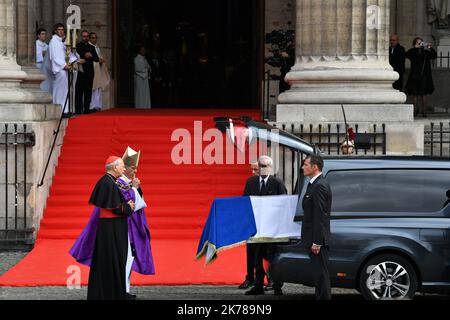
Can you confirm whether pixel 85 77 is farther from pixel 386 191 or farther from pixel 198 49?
pixel 386 191

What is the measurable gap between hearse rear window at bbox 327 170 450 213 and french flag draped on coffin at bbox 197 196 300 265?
1.95 ft

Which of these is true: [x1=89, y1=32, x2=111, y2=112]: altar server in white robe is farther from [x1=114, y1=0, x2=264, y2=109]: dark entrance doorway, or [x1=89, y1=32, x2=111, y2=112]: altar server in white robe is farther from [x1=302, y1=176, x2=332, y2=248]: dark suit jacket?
[x1=302, y1=176, x2=332, y2=248]: dark suit jacket

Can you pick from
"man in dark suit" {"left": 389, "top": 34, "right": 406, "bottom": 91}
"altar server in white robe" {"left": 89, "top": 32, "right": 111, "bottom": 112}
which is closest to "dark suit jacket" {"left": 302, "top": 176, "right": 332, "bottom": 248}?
→ "man in dark suit" {"left": 389, "top": 34, "right": 406, "bottom": 91}

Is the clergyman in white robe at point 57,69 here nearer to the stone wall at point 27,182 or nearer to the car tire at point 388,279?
the stone wall at point 27,182

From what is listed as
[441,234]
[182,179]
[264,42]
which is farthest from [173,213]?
[264,42]

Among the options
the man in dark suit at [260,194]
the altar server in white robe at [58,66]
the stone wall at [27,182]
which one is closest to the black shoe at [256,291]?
the man in dark suit at [260,194]

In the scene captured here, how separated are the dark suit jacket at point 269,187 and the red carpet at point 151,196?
1367 millimetres

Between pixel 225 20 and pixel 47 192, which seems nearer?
pixel 47 192

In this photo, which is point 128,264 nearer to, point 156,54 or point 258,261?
point 258,261

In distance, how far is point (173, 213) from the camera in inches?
817

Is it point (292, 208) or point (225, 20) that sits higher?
point (225, 20)

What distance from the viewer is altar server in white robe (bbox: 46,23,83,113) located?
24.2m

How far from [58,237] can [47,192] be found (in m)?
1.35

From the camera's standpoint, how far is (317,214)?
14234 mm
